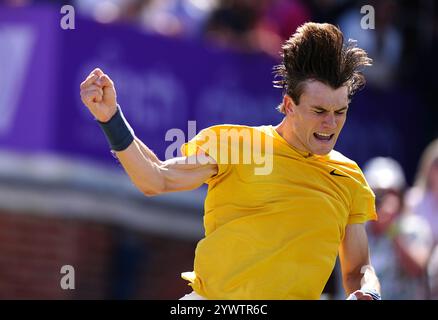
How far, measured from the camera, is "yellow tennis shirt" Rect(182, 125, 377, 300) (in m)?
5.48

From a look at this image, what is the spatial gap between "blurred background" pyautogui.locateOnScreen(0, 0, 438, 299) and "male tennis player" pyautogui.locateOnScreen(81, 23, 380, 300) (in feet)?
13.0

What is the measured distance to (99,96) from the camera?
5184mm

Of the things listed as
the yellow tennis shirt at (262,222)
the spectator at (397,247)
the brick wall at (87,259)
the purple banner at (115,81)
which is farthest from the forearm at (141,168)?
the brick wall at (87,259)

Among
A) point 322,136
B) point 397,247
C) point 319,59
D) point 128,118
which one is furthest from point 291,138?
point 128,118

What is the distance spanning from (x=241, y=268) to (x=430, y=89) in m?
8.52

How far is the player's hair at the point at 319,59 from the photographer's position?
222 inches

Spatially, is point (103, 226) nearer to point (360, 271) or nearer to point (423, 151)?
point (423, 151)

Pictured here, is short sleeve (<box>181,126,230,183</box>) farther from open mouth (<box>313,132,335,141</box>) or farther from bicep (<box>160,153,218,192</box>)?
open mouth (<box>313,132,335,141</box>)

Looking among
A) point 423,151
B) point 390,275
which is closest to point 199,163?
point 390,275

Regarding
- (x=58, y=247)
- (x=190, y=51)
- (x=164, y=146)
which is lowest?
(x=58, y=247)

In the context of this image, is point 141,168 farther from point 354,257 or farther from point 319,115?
point 354,257

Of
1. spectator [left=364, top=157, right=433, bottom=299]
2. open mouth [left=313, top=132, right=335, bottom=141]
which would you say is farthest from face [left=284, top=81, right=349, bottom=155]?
spectator [left=364, top=157, right=433, bottom=299]

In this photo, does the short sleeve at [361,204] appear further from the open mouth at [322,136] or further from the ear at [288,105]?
the ear at [288,105]

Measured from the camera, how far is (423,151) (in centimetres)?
1335
